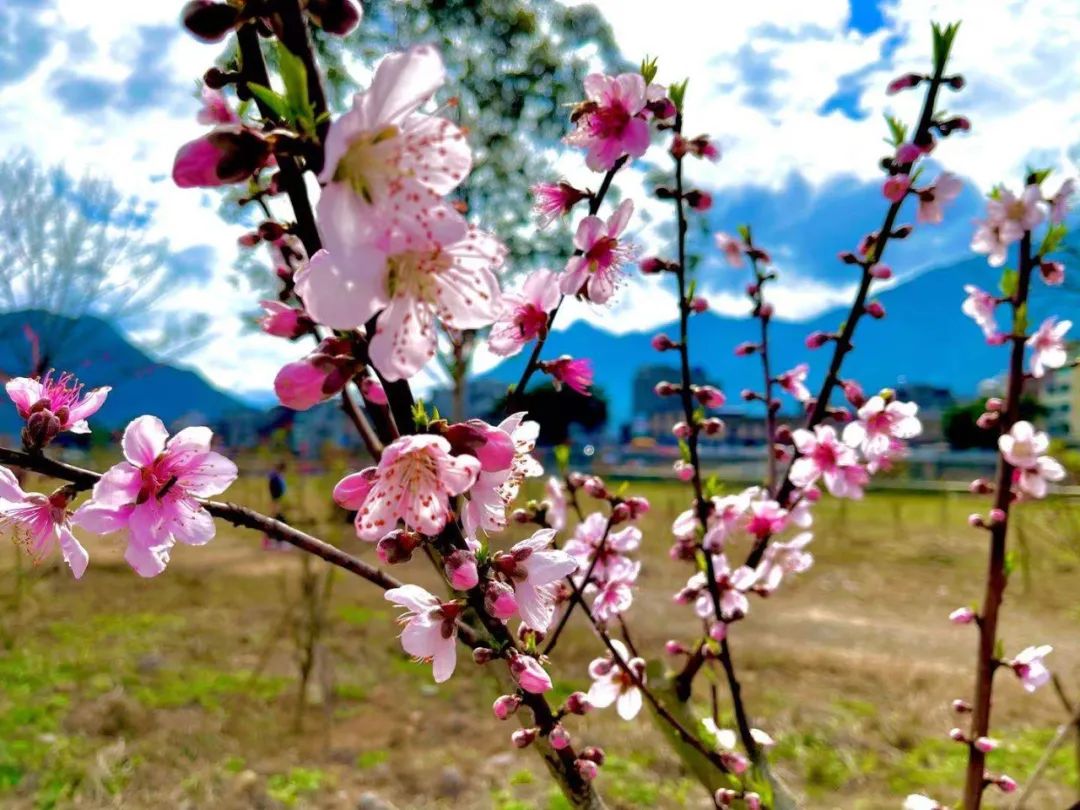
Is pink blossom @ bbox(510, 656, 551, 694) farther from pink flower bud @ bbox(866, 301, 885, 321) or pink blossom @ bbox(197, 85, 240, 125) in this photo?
pink flower bud @ bbox(866, 301, 885, 321)

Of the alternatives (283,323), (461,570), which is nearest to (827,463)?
(461,570)

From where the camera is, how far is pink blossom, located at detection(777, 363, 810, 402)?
5.23ft

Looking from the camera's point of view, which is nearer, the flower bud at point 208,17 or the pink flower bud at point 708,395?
the flower bud at point 208,17

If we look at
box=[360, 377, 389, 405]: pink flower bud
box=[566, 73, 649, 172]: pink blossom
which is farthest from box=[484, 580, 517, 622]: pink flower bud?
box=[566, 73, 649, 172]: pink blossom

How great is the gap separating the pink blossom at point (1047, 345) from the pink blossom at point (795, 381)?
425 mm

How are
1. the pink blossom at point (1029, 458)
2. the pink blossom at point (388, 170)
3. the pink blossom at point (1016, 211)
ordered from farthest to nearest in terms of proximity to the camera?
the pink blossom at point (1016, 211)
the pink blossom at point (1029, 458)
the pink blossom at point (388, 170)

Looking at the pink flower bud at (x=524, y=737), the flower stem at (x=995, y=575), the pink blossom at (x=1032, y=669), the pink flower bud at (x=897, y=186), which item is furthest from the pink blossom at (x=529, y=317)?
the pink blossom at (x=1032, y=669)

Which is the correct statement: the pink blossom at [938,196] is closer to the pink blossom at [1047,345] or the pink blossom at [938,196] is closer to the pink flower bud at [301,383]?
the pink blossom at [1047,345]

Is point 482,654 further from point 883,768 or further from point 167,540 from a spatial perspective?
point 883,768

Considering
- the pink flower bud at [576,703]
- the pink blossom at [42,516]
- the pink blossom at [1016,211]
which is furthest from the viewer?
the pink blossom at [1016,211]

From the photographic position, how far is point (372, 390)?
59cm

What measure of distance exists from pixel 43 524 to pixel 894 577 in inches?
293

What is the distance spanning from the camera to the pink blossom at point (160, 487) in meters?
0.65

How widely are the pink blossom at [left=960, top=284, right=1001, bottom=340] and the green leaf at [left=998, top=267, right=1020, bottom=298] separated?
6 centimetres
